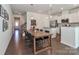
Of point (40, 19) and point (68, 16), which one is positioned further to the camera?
point (68, 16)

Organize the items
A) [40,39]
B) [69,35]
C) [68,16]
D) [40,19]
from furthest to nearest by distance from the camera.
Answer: [40,39] < [69,35] < [68,16] < [40,19]

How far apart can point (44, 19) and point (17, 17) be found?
75 cm

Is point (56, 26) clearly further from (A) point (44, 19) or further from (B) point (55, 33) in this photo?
(A) point (44, 19)

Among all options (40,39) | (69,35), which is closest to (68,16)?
(69,35)

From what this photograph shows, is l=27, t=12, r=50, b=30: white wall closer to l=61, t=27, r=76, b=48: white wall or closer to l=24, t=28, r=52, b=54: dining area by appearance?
l=24, t=28, r=52, b=54: dining area

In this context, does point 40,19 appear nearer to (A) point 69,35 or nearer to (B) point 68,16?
(B) point 68,16

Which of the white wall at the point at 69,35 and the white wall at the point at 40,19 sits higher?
the white wall at the point at 40,19

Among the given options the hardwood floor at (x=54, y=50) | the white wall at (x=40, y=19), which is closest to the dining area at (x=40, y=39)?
the hardwood floor at (x=54, y=50)

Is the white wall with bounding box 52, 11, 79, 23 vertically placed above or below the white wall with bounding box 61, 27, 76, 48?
above

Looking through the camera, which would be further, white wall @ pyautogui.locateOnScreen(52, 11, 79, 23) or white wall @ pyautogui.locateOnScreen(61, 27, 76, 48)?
white wall @ pyautogui.locateOnScreen(61, 27, 76, 48)

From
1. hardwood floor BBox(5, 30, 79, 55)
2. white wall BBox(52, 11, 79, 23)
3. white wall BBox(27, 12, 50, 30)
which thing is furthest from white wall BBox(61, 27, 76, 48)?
white wall BBox(27, 12, 50, 30)

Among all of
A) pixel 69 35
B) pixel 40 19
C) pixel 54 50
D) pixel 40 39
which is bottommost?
pixel 54 50

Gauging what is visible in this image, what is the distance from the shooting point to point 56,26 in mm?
2523

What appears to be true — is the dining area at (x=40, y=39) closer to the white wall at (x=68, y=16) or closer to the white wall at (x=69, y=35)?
the white wall at (x=69, y=35)
